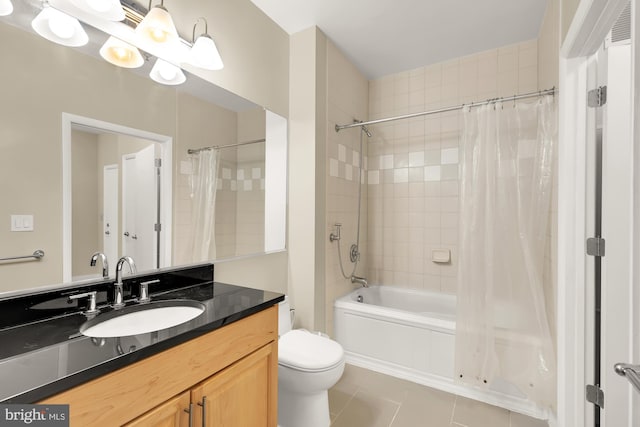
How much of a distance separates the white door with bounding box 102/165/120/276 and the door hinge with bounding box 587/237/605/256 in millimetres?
2175

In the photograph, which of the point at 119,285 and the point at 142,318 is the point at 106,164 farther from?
the point at 142,318

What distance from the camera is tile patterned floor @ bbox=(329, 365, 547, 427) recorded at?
Answer: 178 centimetres

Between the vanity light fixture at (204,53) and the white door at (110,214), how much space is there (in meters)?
0.71

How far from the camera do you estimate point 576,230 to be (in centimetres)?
148

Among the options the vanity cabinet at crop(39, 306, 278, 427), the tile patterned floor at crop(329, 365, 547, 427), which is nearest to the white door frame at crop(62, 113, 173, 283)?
the vanity cabinet at crop(39, 306, 278, 427)

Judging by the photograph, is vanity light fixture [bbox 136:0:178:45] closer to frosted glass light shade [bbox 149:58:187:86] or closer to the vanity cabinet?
frosted glass light shade [bbox 149:58:187:86]

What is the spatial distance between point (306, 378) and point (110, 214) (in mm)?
1213

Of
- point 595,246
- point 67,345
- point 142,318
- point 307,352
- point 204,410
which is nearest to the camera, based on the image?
point 67,345

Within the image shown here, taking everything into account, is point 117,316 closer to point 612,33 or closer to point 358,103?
point 612,33

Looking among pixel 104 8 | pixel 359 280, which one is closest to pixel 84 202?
pixel 104 8

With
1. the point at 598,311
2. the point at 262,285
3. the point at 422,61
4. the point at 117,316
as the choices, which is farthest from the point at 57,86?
the point at 422,61

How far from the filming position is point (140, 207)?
142 cm

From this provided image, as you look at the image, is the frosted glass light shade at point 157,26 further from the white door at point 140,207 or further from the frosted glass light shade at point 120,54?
the white door at point 140,207

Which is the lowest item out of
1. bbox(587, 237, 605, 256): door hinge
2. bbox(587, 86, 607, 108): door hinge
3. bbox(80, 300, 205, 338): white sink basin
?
bbox(80, 300, 205, 338): white sink basin
